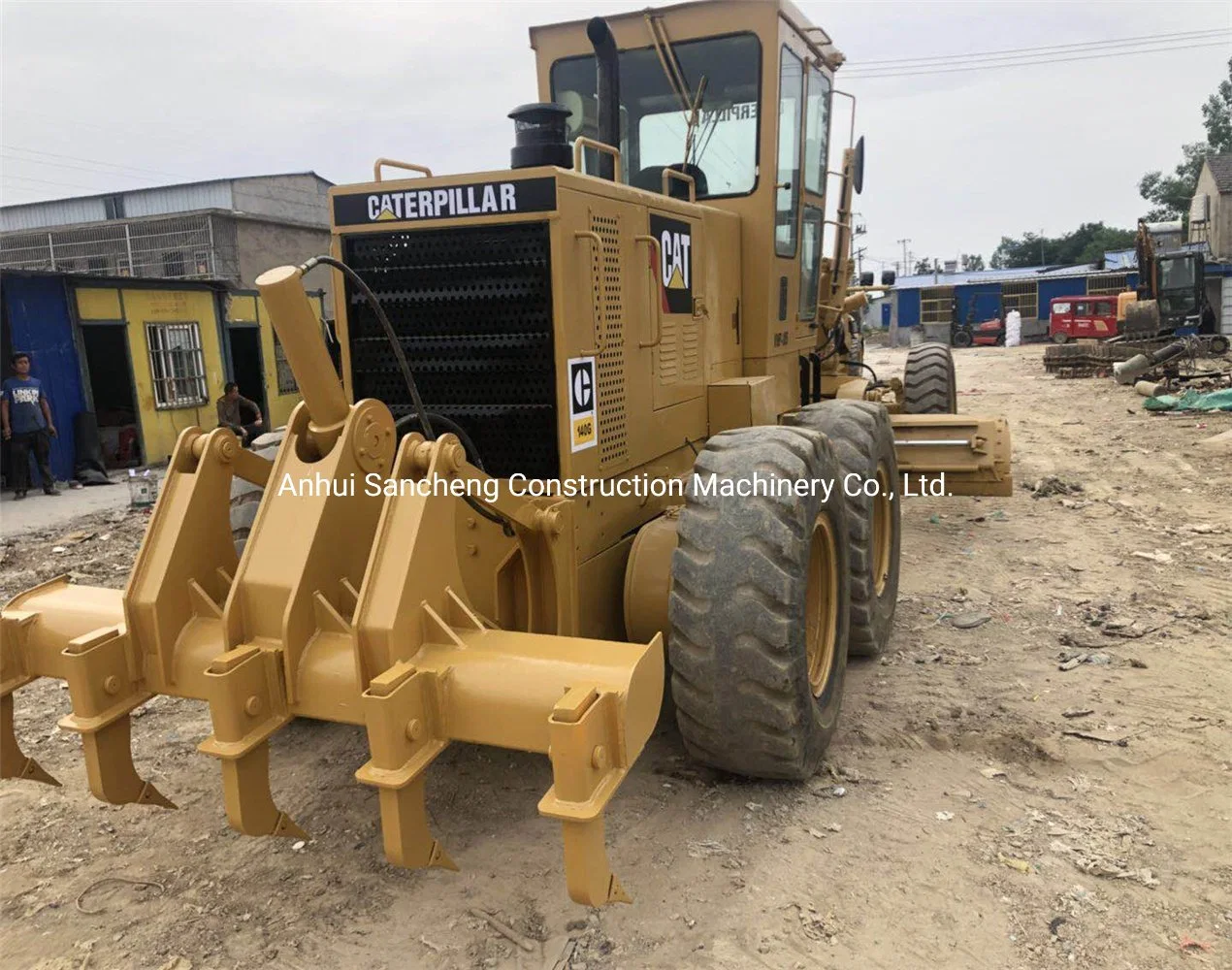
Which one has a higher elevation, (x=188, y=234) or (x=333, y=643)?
(x=188, y=234)

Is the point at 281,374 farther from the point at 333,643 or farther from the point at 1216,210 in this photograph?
the point at 1216,210

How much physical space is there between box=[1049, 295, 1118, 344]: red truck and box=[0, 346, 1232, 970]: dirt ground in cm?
2620

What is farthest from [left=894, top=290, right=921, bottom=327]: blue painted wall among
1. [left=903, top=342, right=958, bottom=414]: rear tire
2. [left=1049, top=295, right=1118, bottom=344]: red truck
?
[left=903, top=342, right=958, bottom=414]: rear tire

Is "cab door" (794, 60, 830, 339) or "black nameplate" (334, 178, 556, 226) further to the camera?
"cab door" (794, 60, 830, 339)

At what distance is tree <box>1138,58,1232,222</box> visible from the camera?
181ft

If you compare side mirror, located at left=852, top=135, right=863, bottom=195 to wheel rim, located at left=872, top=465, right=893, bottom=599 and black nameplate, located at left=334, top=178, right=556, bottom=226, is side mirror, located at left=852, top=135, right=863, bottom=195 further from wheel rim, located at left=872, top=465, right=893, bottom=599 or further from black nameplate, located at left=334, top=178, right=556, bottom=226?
black nameplate, located at left=334, top=178, right=556, bottom=226

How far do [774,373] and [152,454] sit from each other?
39.0ft

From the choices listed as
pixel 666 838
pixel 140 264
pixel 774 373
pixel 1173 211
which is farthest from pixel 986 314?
pixel 666 838

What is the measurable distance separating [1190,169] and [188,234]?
2369 inches

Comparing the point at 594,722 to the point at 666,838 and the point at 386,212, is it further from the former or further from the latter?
the point at 386,212

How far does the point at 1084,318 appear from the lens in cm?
2912

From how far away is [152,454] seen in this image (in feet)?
47.3

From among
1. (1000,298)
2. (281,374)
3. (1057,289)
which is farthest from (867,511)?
(1057,289)

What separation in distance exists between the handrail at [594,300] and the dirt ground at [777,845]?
1.73 meters
